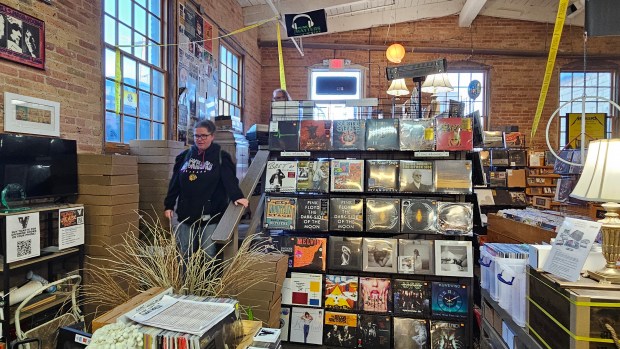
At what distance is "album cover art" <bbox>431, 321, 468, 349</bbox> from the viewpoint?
2.91m

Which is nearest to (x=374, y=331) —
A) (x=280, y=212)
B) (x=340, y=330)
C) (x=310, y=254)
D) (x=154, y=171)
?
(x=340, y=330)

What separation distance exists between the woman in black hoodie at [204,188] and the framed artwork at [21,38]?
1305 millimetres

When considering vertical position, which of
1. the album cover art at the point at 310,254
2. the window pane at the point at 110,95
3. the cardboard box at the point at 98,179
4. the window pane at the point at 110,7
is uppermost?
the window pane at the point at 110,7

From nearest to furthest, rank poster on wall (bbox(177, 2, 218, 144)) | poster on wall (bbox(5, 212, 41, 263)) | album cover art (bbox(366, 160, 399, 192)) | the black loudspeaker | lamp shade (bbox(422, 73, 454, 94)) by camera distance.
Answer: poster on wall (bbox(5, 212, 41, 263)) < album cover art (bbox(366, 160, 399, 192)) < the black loudspeaker < poster on wall (bbox(177, 2, 218, 144)) < lamp shade (bbox(422, 73, 454, 94))

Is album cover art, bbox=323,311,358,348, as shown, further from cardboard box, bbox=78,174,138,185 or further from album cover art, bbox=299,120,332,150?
cardboard box, bbox=78,174,138,185

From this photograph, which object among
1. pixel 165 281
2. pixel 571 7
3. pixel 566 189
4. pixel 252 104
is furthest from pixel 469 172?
pixel 571 7

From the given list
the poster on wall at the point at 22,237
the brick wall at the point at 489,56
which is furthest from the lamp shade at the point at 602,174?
the brick wall at the point at 489,56

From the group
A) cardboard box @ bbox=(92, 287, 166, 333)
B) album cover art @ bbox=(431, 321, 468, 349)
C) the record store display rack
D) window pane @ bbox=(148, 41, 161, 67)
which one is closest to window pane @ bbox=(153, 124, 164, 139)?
window pane @ bbox=(148, 41, 161, 67)

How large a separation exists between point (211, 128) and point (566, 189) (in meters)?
4.62

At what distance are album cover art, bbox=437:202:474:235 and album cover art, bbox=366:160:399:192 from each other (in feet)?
1.33

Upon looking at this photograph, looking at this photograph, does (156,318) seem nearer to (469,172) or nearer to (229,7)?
(469,172)

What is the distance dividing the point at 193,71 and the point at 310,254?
3.54 meters

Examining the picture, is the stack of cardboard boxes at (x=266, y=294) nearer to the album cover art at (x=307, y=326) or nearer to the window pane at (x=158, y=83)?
the album cover art at (x=307, y=326)

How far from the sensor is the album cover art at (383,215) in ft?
10.1
